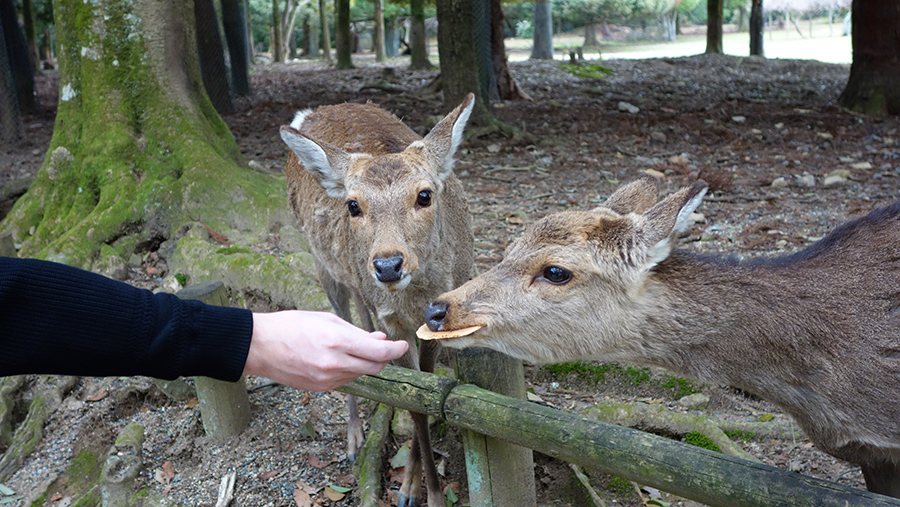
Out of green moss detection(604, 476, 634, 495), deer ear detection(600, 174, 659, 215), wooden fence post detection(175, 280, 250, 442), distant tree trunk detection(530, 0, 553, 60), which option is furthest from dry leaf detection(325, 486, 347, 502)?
distant tree trunk detection(530, 0, 553, 60)

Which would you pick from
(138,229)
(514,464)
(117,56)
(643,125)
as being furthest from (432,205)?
(643,125)

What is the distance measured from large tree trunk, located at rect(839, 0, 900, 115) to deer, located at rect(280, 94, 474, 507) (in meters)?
9.37

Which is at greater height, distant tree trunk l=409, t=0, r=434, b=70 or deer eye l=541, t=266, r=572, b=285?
distant tree trunk l=409, t=0, r=434, b=70

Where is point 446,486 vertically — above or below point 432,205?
below

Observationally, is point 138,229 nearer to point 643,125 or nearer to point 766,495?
point 766,495

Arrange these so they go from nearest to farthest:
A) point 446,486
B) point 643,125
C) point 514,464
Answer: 1. point 514,464
2. point 446,486
3. point 643,125

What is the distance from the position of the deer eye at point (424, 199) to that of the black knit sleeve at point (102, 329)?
4.91 ft

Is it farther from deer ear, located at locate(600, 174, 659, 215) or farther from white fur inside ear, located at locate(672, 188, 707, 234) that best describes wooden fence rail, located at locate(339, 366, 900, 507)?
deer ear, located at locate(600, 174, 659, 215)

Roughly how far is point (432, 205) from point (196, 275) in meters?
2.68

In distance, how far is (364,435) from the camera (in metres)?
4.19

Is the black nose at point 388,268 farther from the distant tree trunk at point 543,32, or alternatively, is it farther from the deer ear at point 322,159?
the distant tree trunk at point 543,32

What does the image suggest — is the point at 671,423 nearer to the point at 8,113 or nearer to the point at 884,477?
the point at 884,477

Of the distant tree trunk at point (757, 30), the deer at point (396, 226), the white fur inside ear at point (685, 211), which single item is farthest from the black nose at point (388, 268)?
the distant tree trunk at point (757, 30)

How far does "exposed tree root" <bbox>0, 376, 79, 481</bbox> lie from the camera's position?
177 inches
